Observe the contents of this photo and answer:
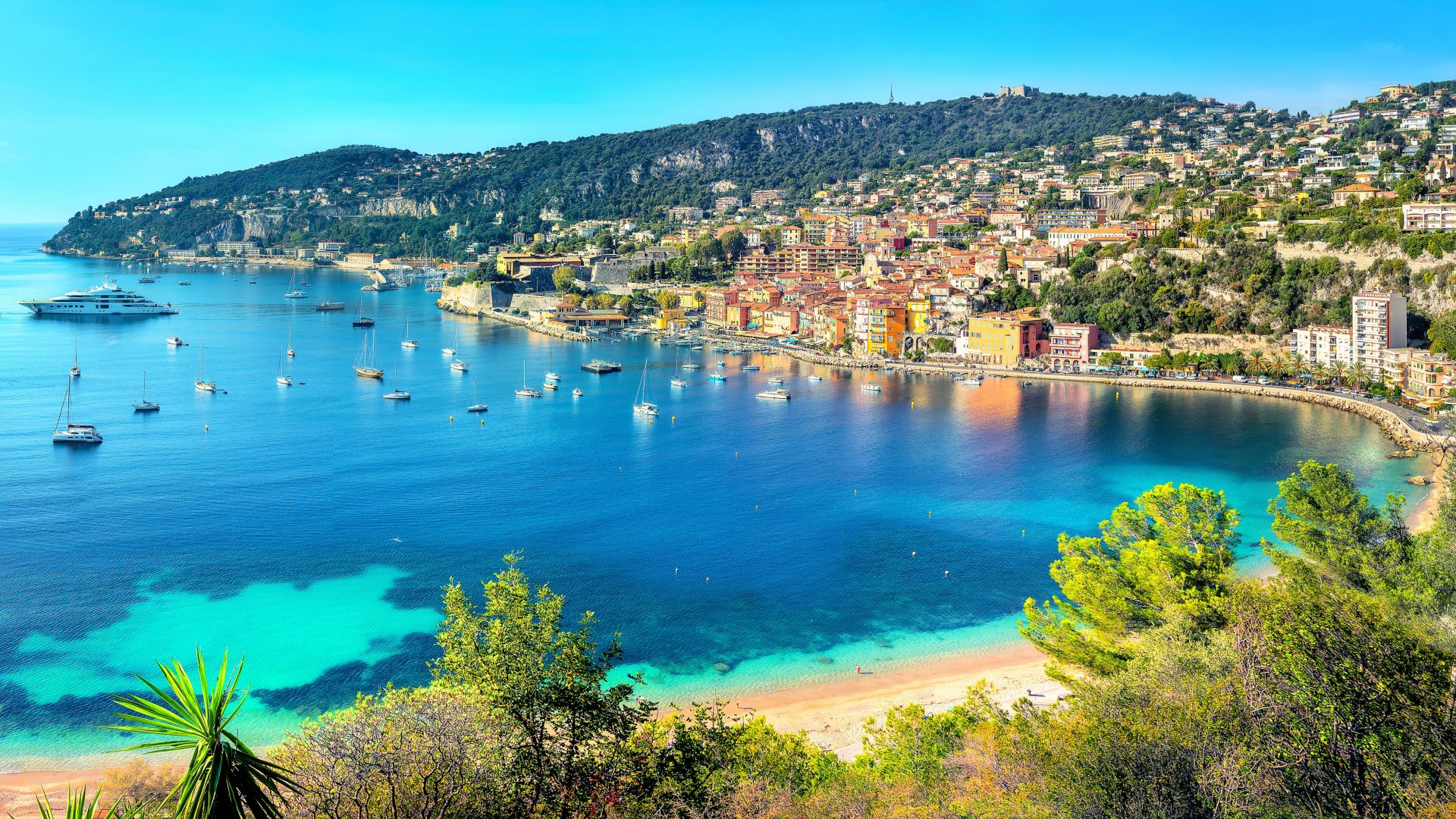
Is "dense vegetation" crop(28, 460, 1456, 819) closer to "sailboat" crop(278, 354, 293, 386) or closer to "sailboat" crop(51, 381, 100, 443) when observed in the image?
"sailboat" crop(51, 381, 100, 443)

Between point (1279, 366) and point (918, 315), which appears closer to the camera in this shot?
point (1279, 366)

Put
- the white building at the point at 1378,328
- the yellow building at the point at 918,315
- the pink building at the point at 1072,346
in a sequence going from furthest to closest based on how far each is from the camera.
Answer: the yellow building at the point at 918,315 < the pink building at the point at 1072,346 < the white building at the point at 1378,328

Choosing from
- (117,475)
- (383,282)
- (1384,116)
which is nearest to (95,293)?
(383,282)

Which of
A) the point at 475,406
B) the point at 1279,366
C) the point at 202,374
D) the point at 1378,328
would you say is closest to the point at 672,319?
the point at 475,406

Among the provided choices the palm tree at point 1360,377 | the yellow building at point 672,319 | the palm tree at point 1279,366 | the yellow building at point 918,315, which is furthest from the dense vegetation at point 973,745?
the yellow building at point 672,319

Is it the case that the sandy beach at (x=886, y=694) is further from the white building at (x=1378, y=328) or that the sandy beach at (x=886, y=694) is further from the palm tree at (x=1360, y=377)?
the white building at (x=1378, y=328)

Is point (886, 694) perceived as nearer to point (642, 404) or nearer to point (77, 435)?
point (642, 404)

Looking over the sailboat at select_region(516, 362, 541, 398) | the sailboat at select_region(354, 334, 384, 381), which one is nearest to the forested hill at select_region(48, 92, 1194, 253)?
the sailboat at select_region(354, 334, 384, 381)
